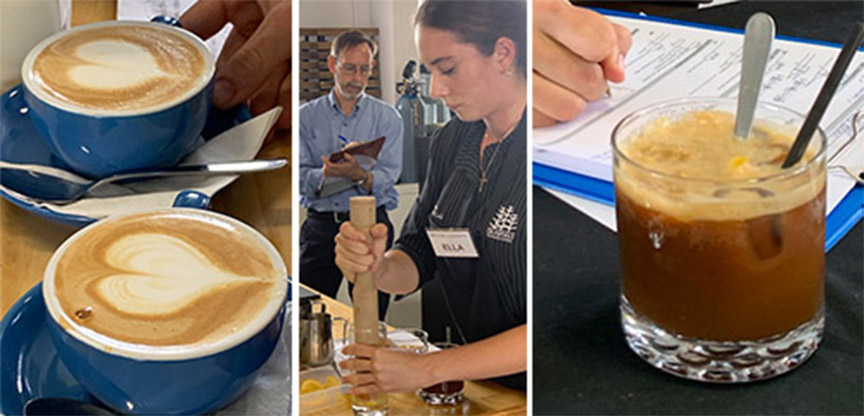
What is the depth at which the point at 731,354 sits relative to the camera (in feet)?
1.60

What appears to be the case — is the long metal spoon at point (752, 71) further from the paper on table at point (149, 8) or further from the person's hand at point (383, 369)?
the paper on table at point (149, 8)

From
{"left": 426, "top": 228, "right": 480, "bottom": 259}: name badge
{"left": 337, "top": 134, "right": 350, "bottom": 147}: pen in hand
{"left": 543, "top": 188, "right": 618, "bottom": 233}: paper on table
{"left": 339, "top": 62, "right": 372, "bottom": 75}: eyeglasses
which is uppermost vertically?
{"left": 339, "top": 62, "right": 372, "bottom": 75}: eyeglasses

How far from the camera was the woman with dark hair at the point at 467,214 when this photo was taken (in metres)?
0.54

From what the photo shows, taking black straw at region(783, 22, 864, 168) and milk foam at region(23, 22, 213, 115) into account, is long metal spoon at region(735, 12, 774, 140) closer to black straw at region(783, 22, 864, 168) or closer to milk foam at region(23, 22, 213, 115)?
black straw at region(783, 22, 864, 168)

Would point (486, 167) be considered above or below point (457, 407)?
above

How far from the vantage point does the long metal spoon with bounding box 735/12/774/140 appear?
479 millimetres

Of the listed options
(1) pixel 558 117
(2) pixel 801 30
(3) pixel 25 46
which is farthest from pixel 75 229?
(2) pixel 801 30

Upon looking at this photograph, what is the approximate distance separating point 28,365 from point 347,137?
20 cm

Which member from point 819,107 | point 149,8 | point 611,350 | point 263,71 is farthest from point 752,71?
point 149,8

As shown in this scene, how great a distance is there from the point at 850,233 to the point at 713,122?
0.48ft

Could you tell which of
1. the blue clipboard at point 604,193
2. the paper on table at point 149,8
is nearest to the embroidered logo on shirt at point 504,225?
the blue clipboard at point 604,193

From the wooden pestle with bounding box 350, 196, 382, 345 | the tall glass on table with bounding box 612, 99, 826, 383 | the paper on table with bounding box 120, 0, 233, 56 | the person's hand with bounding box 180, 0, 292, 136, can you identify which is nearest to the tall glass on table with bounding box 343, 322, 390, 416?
the wooden pestle with bounding box 350, 196, 382, 345

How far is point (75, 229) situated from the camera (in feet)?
2.12

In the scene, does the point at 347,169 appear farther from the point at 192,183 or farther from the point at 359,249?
the point at 192,183
